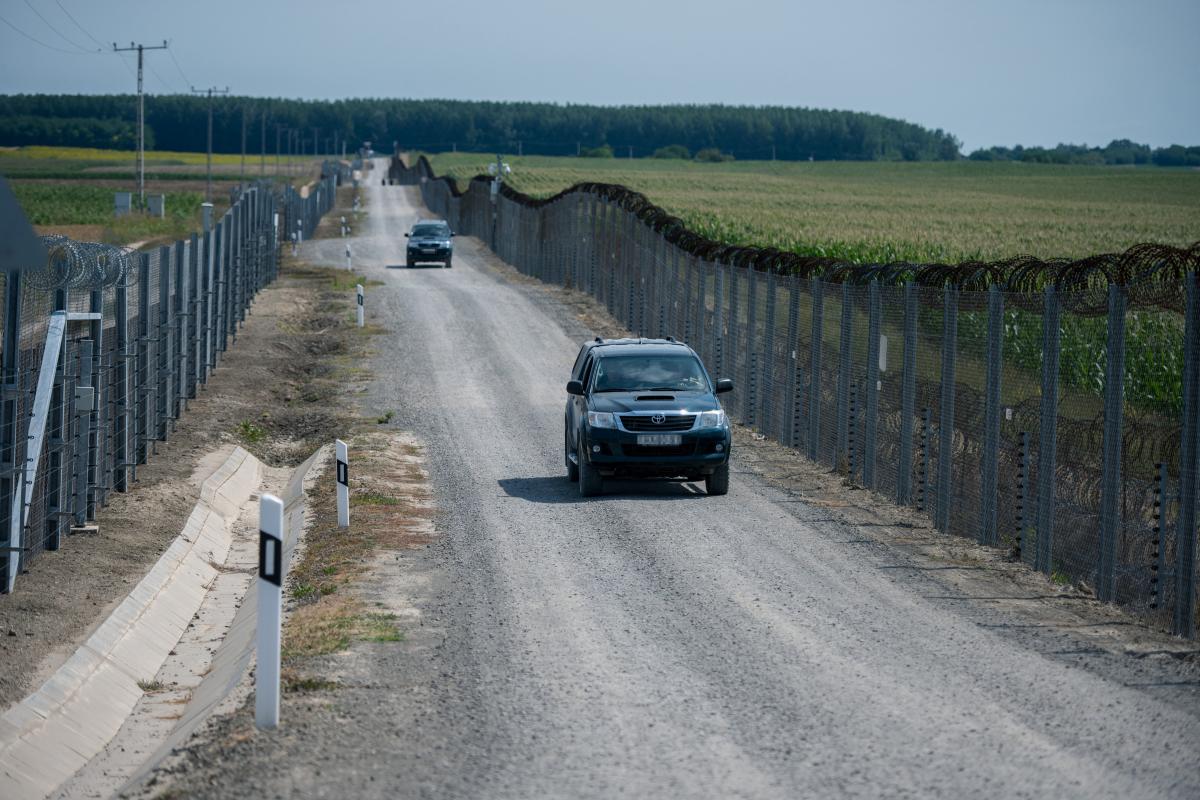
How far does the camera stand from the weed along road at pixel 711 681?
787 cm

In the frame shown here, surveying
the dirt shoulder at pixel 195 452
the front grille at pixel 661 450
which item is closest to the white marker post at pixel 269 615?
the dirt shoulder at pixel 195 452

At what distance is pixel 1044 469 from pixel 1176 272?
2.31m

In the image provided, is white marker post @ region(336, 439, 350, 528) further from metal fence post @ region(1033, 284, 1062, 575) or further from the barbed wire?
metal fence post @ region(1033, 284, 1062, 575)

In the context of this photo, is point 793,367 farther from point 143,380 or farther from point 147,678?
point 147,678

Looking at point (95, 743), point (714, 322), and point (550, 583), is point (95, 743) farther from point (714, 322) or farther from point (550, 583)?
point (714, 322)

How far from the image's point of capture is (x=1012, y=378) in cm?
1441

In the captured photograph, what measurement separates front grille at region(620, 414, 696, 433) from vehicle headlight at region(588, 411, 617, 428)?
0.12 meters

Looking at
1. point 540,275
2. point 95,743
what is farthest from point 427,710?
point 540,275

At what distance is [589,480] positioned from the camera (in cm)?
1819

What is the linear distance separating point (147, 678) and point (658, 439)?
7287 millimetres

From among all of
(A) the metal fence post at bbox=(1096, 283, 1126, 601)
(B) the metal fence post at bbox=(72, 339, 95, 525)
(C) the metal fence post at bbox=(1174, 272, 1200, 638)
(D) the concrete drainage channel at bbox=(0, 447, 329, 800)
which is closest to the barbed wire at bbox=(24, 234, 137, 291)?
(B) the metal fence post at bbox=(72, 339, 95, 525)

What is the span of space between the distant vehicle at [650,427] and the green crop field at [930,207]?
17649mm

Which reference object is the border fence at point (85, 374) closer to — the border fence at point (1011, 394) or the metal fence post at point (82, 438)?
the metal fence post at point (82, 438)

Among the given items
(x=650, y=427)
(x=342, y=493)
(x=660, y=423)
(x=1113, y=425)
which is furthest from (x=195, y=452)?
(x=1113, y=425)
